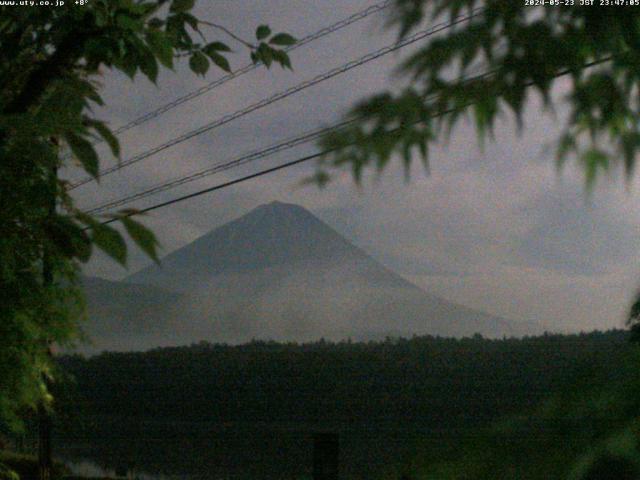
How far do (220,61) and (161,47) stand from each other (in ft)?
1.99

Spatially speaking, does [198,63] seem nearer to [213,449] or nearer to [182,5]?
[182,5]

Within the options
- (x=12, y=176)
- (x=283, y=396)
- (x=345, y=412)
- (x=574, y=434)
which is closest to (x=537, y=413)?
(x=574, y=434)

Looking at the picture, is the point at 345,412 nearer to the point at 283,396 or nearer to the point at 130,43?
the point at 283,396

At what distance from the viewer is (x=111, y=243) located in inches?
74.1

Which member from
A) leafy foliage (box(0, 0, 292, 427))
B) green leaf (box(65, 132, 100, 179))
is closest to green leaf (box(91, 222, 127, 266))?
leafy foliage (box(0, 0, 292, 427))

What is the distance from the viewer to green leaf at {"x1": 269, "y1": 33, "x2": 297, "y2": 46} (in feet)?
11.4

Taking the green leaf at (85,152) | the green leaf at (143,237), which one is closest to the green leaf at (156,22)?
the green leaf at (85,152)

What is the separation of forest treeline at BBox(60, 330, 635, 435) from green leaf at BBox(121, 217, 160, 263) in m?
33.8

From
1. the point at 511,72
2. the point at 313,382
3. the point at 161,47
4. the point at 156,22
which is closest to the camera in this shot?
the point at 511,72

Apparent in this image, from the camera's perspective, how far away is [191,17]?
3.58 metres

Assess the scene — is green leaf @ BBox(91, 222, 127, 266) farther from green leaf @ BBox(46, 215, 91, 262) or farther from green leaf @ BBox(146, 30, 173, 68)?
green leaf @ BBox(146, 30, 173, 68)

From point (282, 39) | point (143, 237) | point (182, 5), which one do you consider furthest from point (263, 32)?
point (143, 237)

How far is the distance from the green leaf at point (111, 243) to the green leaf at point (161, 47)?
1197 millimetres

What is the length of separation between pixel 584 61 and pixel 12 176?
13.0ft
